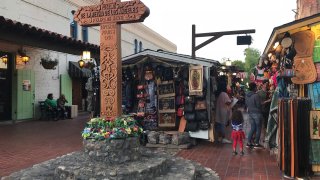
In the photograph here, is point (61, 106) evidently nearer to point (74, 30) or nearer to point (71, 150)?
point (74, 30)

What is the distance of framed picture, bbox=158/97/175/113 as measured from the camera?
9578 millimetres

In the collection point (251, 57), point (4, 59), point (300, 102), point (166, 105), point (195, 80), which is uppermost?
point (251, 57)

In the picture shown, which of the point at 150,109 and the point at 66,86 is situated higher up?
the point at 66,86

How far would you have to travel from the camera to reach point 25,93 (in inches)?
604

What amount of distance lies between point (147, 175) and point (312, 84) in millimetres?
3488

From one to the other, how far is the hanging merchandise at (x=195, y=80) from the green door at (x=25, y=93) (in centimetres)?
899

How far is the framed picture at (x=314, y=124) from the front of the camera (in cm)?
611

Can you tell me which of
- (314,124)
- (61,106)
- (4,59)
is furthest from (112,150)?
(61,106)

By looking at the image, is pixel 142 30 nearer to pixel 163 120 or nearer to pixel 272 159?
pixel 163 120

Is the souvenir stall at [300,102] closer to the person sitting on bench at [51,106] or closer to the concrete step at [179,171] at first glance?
the concrete step at [179,171]

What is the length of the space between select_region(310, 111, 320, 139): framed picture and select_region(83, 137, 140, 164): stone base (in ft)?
10.6

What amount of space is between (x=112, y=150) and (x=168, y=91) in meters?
4.28

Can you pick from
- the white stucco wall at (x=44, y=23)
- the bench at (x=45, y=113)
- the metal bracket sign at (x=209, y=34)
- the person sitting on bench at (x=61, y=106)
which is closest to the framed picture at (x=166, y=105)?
the metal bracket sign at (x=209, y=34)

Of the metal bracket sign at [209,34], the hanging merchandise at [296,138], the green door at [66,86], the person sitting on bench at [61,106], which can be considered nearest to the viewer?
the hanging merchandise at [296,138]
